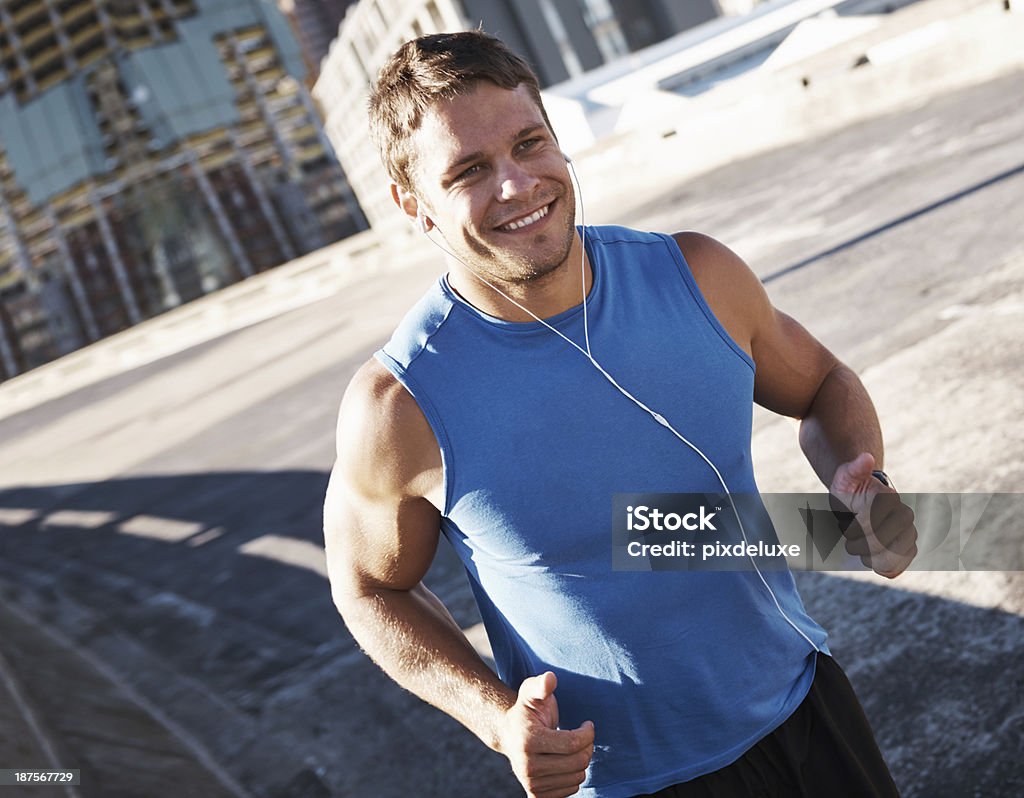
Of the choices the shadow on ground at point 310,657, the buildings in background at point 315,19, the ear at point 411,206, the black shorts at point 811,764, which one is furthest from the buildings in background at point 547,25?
the buildings in background at point 315,19

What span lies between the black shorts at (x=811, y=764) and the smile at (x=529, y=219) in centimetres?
101

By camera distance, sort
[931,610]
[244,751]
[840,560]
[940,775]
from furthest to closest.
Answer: [244,751]
[931,610]
[940,775]
[840,560]

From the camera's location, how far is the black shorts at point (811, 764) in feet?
5.21

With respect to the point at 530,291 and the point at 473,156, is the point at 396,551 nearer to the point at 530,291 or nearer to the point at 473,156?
the point at 530,291

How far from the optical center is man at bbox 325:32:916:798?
1524 millimetres

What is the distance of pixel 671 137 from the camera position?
16.3 metres

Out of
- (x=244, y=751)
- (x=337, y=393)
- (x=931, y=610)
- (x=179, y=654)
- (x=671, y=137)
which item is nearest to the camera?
(x=931, y=610)

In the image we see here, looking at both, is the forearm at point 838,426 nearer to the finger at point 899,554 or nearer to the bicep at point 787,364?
the bicep at point 787,364

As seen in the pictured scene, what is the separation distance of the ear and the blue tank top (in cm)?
16

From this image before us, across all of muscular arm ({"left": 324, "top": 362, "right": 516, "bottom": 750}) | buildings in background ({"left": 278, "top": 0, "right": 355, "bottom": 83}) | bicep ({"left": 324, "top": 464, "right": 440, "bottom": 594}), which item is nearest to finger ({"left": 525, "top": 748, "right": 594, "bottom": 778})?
muscular arm ({"left": 324, "top": 362, "right": 516, "bottom": 750})

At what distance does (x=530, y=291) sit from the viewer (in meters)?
1.57

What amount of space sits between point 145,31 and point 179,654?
3624 inches

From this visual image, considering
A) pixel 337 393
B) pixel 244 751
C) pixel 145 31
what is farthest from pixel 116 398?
pixel 145 31

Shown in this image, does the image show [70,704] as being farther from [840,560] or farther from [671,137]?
[671,137]
